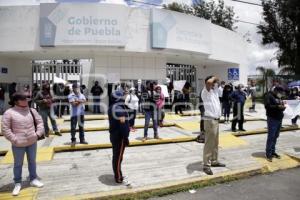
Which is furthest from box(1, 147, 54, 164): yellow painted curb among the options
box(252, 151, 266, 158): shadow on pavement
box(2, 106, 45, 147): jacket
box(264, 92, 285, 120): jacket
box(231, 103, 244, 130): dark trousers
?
box(231, 103, 244, 130): dark trousers

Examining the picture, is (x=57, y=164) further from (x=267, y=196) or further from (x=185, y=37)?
(x=185, y=37)

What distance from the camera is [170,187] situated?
6.66 metres

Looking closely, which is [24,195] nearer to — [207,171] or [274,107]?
[207,171]

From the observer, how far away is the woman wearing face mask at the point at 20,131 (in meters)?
6.28

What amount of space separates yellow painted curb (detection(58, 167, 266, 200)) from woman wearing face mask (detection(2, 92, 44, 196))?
1.00 m

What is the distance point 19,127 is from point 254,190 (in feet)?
14.3

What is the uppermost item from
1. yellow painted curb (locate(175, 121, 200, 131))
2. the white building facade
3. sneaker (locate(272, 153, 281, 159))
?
the white building facade

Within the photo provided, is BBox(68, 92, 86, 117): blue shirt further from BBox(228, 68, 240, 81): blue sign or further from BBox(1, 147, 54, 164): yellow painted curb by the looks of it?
BBox(228, 68, 240, 81): blue sign

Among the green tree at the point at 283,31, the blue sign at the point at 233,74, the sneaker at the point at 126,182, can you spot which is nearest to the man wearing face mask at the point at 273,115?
the sneaker at the point at 126,182

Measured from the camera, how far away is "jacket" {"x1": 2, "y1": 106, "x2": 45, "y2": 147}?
20.5ft

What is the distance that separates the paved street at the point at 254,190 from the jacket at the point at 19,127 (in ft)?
8.42

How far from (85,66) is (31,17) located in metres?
6.68

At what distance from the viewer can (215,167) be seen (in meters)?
8.08

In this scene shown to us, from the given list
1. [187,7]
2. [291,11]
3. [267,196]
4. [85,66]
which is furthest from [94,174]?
[187,7]
